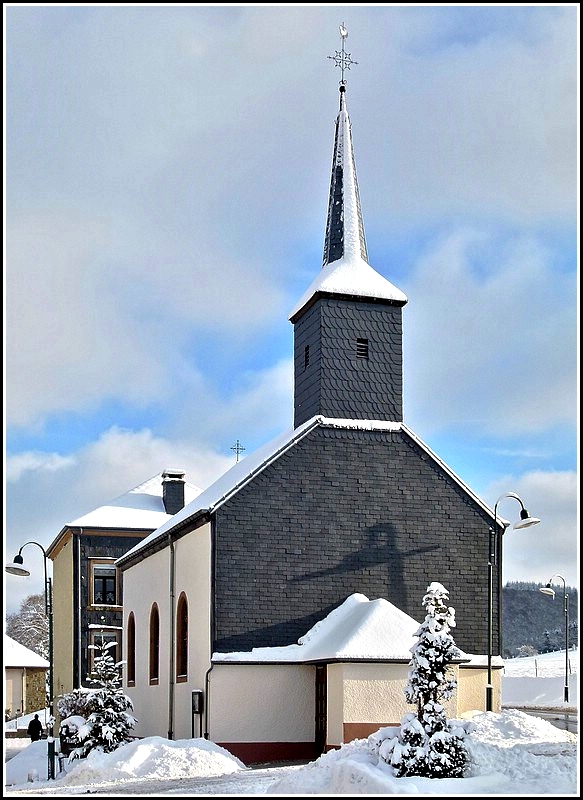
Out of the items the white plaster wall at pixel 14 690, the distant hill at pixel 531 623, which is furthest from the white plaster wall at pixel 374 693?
the distant hill at pixel 531 623

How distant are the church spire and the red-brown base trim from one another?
14.3m

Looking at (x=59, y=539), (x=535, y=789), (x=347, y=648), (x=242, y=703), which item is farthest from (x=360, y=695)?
(x=59, y=539)

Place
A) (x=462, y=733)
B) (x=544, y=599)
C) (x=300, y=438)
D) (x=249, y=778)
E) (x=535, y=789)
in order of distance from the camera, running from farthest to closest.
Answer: (x=544, y=599) → (x=300, y=438) → (x=249, y=778) → (x=462, y=733) → (x=535, y=789)

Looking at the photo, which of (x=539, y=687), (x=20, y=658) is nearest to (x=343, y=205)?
(x=539, y=687)

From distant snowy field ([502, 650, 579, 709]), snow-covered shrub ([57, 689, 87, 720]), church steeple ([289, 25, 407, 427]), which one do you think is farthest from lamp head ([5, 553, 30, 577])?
distant snowy field ([502, 650, 579, 709])

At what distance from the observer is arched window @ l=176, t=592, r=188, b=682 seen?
106ft

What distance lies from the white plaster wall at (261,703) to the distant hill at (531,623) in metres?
57.2

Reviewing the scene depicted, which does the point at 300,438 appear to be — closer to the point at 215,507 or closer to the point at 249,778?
the point at 215,507

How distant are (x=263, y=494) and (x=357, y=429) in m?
3.30

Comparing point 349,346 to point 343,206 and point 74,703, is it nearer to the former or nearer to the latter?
point 343,206

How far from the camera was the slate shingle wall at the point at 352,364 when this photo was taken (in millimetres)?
31516

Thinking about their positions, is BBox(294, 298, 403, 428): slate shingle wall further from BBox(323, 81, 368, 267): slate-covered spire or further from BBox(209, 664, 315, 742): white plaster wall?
BBox(209, 664, 315, 742): white plaster wall

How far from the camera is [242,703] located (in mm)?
28281

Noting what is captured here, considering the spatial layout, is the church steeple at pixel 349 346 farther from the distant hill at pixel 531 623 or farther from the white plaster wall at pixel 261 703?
the distant hill at pixel 531 623
